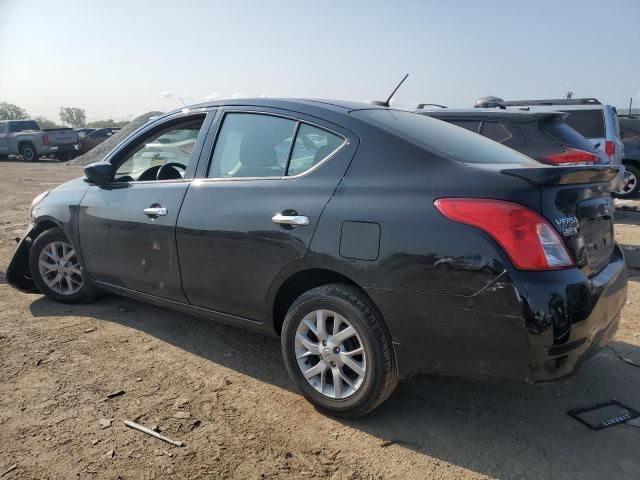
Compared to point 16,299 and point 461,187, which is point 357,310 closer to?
point 461,187

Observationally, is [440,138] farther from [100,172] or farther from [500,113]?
[500,113]

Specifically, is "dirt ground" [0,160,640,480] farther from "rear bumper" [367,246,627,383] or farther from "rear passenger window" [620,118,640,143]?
"rear passenger window" [620,118,640,143]

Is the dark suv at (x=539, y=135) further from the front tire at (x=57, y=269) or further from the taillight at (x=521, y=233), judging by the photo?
the front tire at (x=57, y=269)

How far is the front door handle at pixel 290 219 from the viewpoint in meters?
2.91

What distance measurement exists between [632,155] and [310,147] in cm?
1085

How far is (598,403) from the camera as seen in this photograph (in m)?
3.10

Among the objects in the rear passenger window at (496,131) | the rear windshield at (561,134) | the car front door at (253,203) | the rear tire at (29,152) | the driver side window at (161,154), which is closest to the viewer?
the car front door at (253,203)

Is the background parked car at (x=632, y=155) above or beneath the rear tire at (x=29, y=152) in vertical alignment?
above

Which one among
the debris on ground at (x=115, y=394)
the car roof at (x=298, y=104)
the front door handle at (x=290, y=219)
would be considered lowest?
the debris on ground at (x=115, y=394)

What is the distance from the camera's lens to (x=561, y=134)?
6.38m

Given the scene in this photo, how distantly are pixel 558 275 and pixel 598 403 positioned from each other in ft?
3.94

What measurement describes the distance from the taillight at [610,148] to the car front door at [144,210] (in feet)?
23.7

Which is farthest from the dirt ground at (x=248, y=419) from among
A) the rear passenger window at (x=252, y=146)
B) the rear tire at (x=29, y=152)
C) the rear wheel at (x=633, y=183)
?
the rear tire at (x=29, y=152)

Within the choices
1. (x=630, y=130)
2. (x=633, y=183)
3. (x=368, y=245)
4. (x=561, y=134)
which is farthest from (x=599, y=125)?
(x=368, y=245)
